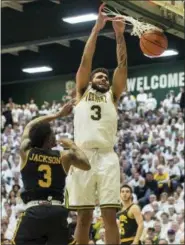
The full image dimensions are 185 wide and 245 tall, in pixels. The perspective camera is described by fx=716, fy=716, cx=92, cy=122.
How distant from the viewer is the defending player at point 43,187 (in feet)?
18.4

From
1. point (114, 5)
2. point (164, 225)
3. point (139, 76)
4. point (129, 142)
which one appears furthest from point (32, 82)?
point (114, 5)

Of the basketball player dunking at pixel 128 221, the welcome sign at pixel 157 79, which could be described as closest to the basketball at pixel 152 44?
the basketball player dunking at pixel 128 221

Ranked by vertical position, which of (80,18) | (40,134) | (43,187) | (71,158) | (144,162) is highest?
(80,18)

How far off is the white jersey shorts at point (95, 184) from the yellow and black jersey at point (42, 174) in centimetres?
111

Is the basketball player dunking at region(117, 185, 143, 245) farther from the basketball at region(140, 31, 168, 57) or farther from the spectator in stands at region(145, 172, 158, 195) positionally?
the spectator in stands at region(145, 172, 158, 195)

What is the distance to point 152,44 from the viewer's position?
24.1 ft

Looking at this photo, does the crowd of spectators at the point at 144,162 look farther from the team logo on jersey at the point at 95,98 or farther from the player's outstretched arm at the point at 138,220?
the team logo on jersey at the point at 95,98

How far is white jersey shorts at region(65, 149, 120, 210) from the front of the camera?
22.4 ft

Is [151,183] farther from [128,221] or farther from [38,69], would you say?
[38,69]

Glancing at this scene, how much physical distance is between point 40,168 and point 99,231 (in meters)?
7.65

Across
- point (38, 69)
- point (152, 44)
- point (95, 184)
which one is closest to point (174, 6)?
point (152, 44)

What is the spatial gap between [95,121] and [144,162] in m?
13.2

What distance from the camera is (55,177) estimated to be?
5.69 m

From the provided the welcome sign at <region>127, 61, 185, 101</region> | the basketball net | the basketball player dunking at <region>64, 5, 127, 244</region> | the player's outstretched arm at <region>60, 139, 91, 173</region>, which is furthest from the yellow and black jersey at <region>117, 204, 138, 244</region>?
the welcome sign at <region>127, 61, 185, 101</region>
